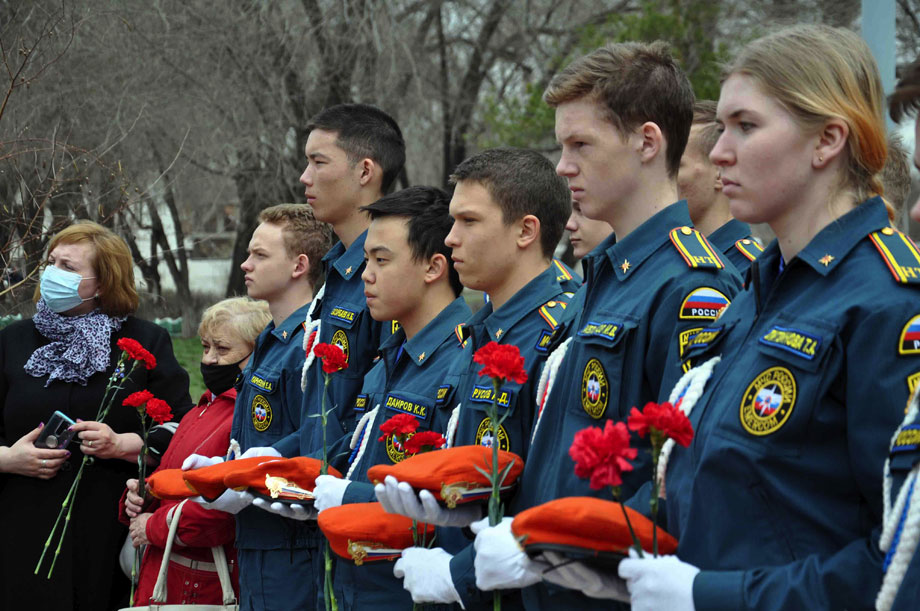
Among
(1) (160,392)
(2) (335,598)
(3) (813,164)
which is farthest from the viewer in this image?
(1) (160,392)

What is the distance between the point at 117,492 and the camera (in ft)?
15.9

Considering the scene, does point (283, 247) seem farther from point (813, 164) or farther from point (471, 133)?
point (471, 133)

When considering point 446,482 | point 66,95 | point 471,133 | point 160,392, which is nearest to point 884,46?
point 446,482

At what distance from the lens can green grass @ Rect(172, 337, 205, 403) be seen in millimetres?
8414

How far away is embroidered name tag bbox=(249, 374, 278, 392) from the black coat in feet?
2.93

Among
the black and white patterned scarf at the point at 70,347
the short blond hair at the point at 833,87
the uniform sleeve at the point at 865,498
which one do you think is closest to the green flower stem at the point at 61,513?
the black and white patterned scarf at the point at 70,347

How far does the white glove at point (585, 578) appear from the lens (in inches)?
79.1

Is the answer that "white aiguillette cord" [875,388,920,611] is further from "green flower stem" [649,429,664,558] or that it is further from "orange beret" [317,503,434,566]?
"orange beret" [317,503,434,566]

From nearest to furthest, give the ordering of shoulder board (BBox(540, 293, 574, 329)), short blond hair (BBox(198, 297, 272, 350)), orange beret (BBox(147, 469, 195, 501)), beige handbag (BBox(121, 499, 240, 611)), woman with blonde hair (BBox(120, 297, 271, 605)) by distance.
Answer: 1. shoulder board (BBox(540, 293, 574, 329))
2. orange beret (BBox(147, 469, 195, 501))
3. beige handbag (BBox(121, 499, 240, 611))
4. woman with blonde hair (BBox(120, 297, 271, 605))
5. short blond hair (BBox(198, 297, 272, 350))

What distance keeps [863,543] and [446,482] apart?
0.98m

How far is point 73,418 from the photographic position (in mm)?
4816

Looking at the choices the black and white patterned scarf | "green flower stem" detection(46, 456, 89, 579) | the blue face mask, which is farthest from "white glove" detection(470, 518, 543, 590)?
the blue face mask

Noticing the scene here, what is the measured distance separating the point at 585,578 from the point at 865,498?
1.78 feet

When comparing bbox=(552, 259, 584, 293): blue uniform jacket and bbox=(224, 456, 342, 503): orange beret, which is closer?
bbox=(224, 456, 342, 503): orange beret
